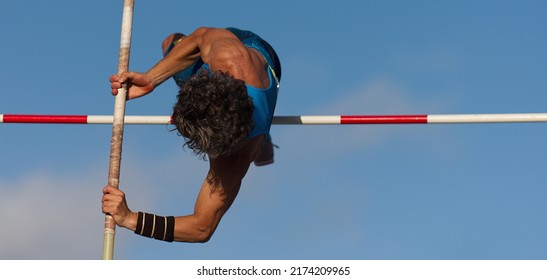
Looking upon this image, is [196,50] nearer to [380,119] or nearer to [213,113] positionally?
[213,113]

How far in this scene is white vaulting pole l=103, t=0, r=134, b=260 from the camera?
6.32m

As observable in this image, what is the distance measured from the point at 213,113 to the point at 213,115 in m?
0.02

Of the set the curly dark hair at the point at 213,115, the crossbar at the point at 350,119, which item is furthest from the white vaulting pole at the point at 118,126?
the crossbar at the point at 350,119

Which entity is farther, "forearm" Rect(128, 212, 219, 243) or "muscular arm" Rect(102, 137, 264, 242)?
"muscular arm" Rect(102, 137, 264, 242)

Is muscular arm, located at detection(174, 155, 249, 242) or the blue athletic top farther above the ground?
the blue athletic top

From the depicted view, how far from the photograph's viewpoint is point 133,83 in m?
6.82

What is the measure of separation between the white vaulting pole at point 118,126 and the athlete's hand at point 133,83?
4 centimetres

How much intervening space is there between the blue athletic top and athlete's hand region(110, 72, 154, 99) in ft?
0.83

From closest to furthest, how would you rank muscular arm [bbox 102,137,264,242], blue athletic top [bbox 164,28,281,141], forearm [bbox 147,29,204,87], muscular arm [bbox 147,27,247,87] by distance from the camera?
blue athletic top [bbox 164,28,281,141], muscular arm [bbox 102,137,264,242], muscular arm [bbox 147,27,247,87], forearm [bbox 147,29,204,87]

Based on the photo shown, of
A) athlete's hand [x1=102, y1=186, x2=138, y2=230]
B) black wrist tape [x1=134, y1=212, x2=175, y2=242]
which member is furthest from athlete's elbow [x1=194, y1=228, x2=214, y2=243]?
athlete's hand [x1=102, y1=186, x2=138, y2=230]

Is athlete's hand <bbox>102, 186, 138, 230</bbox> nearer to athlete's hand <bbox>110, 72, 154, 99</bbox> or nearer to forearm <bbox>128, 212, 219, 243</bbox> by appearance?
forearm <bbox>128, 212, 219, 243</bbox>

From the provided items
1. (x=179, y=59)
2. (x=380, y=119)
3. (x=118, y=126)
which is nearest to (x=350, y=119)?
(x=380, y=119)
